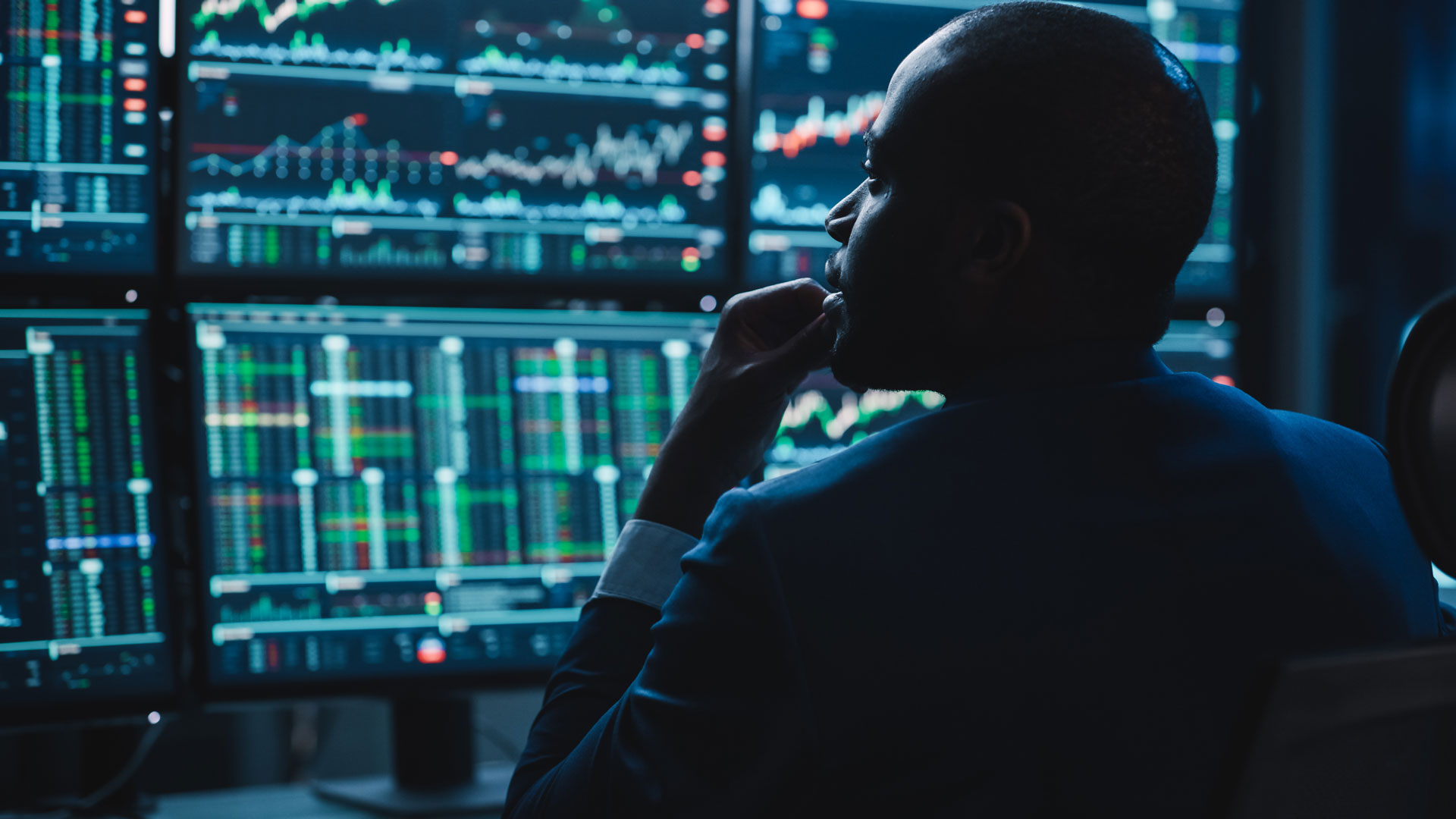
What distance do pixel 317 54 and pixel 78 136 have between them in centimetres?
28

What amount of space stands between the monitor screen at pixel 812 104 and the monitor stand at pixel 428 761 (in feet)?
2.28

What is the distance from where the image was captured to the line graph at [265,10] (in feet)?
4.62

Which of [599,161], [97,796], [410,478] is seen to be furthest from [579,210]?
[97,796]

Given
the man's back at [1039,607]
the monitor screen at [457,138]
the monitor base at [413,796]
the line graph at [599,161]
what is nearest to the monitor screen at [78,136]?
the monitor screen at [457,138]

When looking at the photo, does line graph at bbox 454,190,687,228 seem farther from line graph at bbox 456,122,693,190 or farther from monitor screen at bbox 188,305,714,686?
monitor screen at bbox 188,305,714,686

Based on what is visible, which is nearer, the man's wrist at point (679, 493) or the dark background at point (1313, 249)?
the man's wrist at point (679, 493)

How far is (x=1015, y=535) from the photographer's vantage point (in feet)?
2.35

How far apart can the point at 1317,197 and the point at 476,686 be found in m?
1.47

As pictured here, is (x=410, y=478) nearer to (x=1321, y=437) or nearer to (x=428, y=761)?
(x=428, y=761)

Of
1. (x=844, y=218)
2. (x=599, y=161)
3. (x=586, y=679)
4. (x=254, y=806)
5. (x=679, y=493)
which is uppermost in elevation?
(x=599, y=161)

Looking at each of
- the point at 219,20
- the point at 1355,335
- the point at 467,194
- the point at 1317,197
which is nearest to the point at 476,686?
the point at 467,194

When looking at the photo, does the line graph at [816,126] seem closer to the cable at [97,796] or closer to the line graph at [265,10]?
the line graph at [265,10]

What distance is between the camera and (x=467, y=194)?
4.94 ft

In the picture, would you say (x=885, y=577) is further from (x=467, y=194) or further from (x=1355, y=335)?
(x=1355, y=335)
